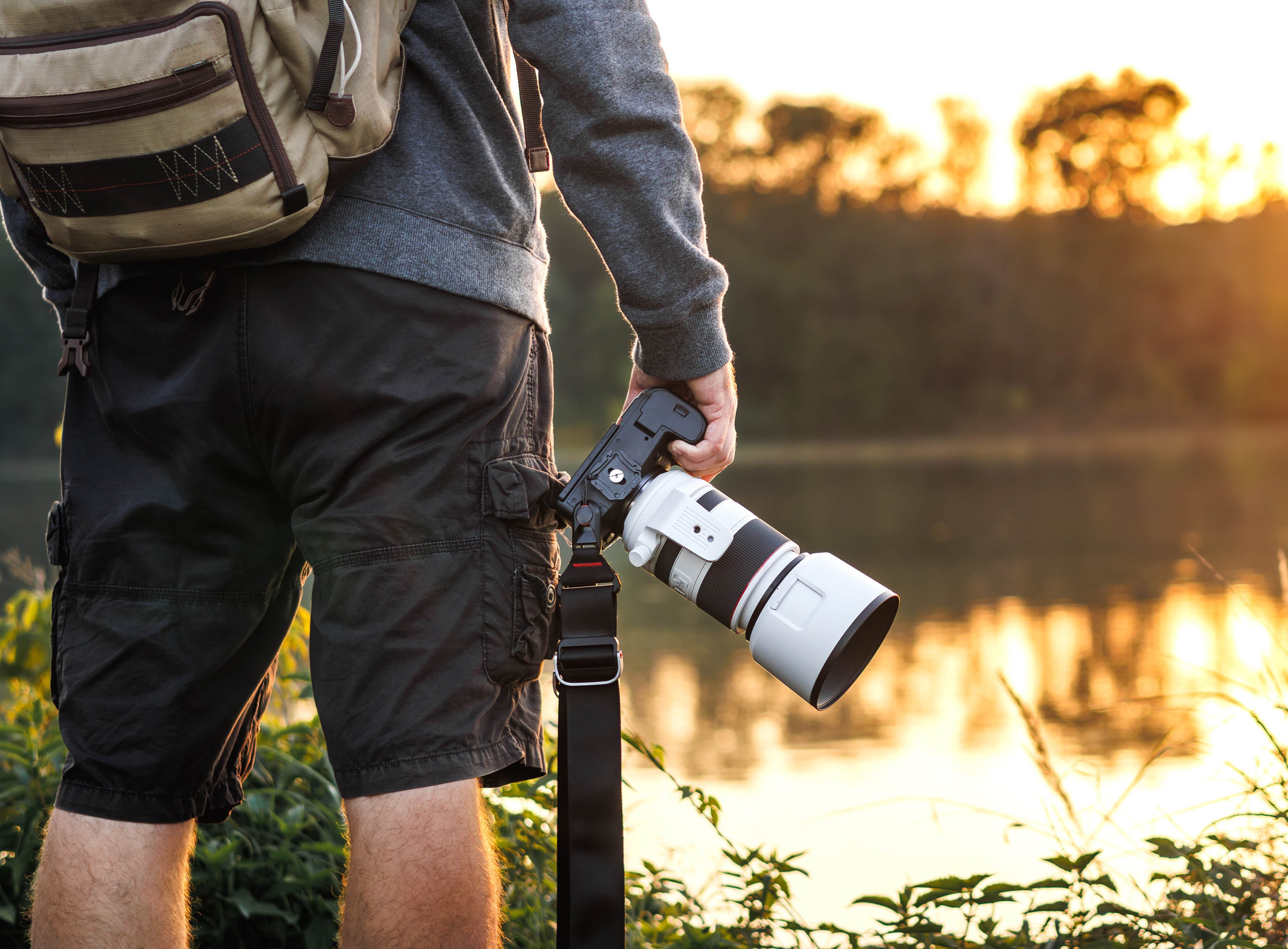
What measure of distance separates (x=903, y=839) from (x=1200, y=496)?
35.0 feet

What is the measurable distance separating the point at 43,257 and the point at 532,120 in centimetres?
51

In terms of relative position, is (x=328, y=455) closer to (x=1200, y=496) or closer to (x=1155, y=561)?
(x=1155, y=561)

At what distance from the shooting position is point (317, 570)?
1027 mm

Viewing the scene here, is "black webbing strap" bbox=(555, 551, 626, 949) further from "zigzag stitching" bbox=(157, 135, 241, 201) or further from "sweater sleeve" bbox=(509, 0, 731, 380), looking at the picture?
"zigzag stitching" bbox=(157, 135, 241, 201)

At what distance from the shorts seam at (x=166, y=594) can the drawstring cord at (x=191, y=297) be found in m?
0.24

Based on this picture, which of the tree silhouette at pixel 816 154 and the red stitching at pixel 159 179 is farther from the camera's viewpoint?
the tree silhouette at pixel 816 154

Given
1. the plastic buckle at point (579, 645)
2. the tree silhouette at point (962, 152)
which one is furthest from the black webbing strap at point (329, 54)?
the tree silhouette at point (962, 152)

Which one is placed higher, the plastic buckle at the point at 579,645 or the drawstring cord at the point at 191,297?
the drawstring cord at the point at 191,297

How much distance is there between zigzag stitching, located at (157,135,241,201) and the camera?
97 cm

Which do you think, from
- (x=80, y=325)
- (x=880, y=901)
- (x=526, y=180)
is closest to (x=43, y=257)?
(x=80, y=325)

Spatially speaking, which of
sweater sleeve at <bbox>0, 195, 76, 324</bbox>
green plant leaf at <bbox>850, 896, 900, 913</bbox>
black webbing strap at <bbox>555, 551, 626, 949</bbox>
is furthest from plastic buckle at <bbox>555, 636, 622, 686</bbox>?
sweater sleeve at <bbox>0, 195, 76, 324</bbox>

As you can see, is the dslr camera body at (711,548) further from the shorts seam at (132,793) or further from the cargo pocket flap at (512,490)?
the shorts seam at (132,793)

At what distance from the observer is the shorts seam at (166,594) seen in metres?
1.07

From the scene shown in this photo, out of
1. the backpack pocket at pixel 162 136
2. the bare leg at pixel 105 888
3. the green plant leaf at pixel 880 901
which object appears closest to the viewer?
the backpack pocket at pixel 162 136
